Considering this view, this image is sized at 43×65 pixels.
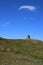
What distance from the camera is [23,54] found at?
34875mm

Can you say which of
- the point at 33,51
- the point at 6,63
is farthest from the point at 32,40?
the point at 6,63

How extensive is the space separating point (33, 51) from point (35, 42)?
22.8 feet

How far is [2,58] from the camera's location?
3080 cm

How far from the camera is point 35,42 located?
152 feet

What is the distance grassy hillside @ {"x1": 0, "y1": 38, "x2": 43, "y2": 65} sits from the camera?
29766 millimetres

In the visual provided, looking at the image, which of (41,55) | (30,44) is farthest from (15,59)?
(30,44)

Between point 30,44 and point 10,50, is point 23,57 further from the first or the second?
point 30,44

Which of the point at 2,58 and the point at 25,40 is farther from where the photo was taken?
the point at 25,40

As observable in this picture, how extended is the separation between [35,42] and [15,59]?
1621cm

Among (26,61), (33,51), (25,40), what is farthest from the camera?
(25,40)

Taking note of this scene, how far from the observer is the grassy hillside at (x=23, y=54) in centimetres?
2977

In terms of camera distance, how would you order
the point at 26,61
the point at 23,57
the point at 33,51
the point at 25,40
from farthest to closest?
the point at 25,40, the point at 33,51, the point at 23,57, the point at 26,61

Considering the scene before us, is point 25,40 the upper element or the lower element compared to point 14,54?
upper

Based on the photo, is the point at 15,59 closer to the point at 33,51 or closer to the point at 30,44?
the point at 33,51
